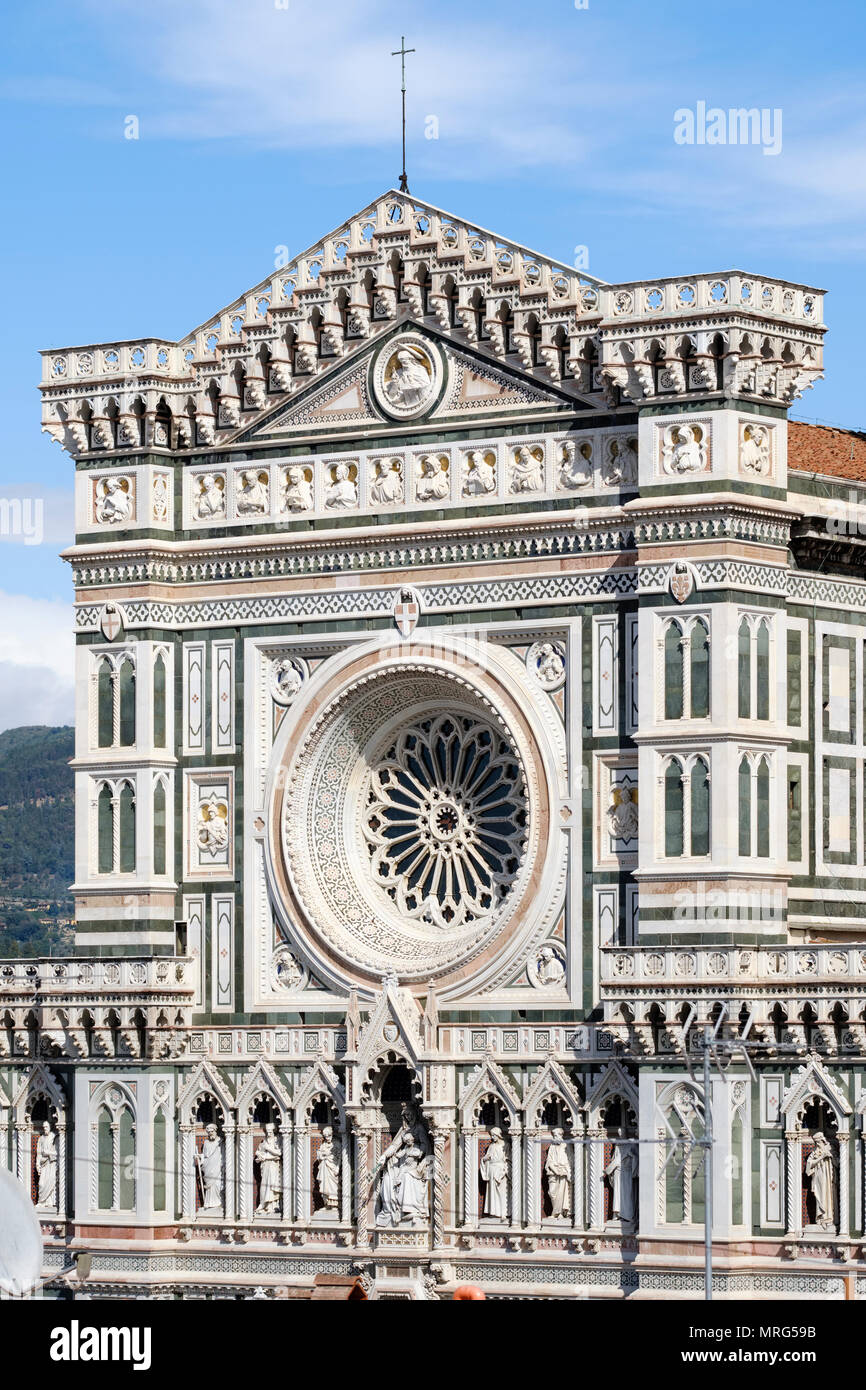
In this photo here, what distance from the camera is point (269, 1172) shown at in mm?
38594

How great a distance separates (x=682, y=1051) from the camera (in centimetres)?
3497

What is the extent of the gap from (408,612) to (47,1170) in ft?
29.9

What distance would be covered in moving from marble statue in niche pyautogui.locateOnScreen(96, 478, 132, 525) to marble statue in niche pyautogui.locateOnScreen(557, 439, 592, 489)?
6430 mm

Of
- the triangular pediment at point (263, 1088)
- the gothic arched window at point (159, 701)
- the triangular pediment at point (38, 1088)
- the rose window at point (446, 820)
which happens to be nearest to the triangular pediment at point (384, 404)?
the gothic arched window at point (159, 701)

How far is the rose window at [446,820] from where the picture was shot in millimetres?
38156

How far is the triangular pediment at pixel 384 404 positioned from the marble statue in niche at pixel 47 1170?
973cm

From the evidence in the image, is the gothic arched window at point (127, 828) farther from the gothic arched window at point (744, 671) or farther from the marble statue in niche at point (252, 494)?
the gothic arched window at point (744, 671)

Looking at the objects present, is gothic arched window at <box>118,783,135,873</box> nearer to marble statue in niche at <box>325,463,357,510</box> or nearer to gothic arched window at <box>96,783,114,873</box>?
gothic arched window at <box>96,783,114,873</box>

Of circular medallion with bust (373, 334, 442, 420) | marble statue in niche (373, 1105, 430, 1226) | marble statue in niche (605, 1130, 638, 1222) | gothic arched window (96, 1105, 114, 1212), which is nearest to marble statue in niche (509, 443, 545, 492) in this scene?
circular medallion with bust (373, 334, 442, 420)

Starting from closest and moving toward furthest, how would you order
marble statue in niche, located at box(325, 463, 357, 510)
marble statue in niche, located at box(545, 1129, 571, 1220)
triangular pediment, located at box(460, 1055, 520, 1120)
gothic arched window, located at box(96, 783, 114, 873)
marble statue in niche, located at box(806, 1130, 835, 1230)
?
marble statue in niche, located at box(806, 1130, 835, 1230), marble statue in niche, located at box(545, 1129, 571, 1220), triangular pediment, located at box(460, 1055, 520, 1120), marble statue in niche, located at box(325, 463, 357, 510), gothic arched window, located at box(96, 783, 114, 873)

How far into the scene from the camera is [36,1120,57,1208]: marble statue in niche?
40344mm

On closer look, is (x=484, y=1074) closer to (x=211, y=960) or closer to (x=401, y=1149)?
(x=401, y=1149)
